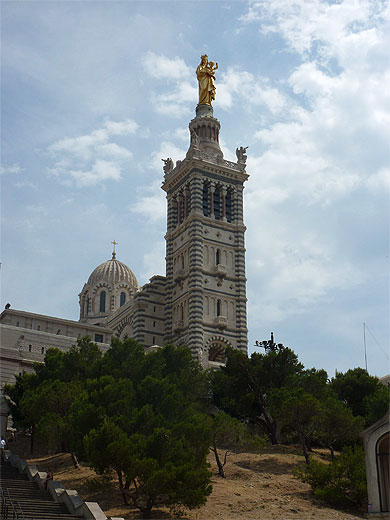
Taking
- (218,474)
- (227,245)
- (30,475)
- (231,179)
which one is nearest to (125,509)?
(30,475)

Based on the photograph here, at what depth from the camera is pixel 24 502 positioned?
1109 inches

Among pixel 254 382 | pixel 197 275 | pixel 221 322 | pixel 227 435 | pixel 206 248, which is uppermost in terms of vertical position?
pixel 206 248

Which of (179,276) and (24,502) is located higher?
(179,276)

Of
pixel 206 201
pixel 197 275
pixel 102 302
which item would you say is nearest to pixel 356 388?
pixel 197 275

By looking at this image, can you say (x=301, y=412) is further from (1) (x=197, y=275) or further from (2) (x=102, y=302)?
(2) (x=102, y=302)

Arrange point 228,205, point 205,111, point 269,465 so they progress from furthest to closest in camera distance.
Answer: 1. point 205,111
2. point 228,205
3. point 269,465

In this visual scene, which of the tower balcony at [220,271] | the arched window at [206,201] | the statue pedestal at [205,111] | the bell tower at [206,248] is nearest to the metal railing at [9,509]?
the bell tower at [206,248]

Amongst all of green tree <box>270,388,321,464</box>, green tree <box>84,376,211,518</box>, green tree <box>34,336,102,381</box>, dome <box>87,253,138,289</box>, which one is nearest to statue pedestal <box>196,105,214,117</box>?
dome <box>87,253,138,289</box>

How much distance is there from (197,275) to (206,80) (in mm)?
22515

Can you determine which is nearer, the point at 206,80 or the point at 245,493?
the point at 245,493

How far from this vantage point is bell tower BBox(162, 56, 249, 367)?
65688 mm

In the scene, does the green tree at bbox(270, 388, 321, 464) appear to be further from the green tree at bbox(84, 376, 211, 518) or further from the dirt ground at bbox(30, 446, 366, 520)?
the green tree at bbox(84, 376, 211, 518)

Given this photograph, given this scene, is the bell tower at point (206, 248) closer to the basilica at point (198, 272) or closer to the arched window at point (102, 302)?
the basilica at point (198, 272)

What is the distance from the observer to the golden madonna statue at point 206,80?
76.8 m
